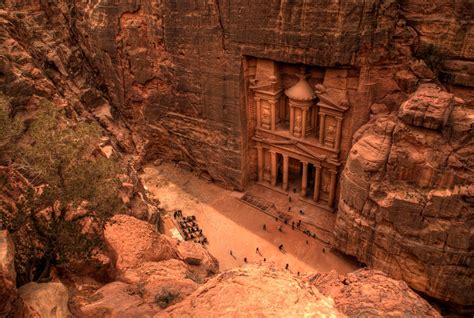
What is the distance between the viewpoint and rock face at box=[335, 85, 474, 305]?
1468 centimetres

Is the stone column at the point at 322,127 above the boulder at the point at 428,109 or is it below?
below

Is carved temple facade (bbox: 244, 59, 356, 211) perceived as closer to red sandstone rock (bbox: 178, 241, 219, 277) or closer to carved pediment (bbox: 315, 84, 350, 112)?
carved pediment (bbox: 315, 84, 350, 112)

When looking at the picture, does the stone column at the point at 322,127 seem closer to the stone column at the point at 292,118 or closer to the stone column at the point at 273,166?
the stone column at the point at 292,118

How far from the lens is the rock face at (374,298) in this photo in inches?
275

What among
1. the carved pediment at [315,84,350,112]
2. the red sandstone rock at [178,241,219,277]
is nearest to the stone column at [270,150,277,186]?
the carved pediment at [315,84,350,112]

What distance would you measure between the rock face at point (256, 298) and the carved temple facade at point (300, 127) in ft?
44.6

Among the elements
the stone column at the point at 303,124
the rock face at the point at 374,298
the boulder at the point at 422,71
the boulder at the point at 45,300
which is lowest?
the stone column at the point at 303,124

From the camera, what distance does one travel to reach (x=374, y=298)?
743cm

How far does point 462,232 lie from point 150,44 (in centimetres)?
1943

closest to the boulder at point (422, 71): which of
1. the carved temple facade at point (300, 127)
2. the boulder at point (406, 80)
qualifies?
the boulder at point (406, 80)

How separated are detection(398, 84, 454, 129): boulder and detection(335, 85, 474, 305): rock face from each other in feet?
0.11

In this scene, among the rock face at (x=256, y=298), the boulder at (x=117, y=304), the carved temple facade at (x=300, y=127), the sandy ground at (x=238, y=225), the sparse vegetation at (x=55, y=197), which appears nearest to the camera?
the rock face at (x=256, y=298)

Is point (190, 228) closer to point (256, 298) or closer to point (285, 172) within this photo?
point (285, 172)

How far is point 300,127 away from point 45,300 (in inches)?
653
